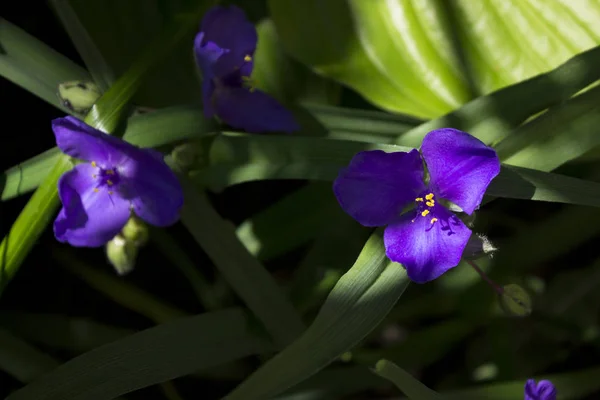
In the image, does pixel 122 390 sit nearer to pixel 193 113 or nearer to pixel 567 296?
pixel 193 113

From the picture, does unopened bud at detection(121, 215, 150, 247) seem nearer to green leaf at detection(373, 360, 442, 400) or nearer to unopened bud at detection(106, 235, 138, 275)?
unopened bud at detection(106, 235, 138, 275)

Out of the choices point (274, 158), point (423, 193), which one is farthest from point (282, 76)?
point (423, 193)

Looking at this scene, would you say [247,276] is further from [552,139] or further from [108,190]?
[552,139]

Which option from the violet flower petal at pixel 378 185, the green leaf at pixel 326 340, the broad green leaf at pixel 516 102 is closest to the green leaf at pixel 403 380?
the green leaf at pixel 326 340

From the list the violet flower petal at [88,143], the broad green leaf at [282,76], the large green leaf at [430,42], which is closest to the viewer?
the violet flower petal at [88,143]

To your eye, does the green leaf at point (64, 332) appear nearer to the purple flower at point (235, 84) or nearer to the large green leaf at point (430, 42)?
the purple flower at point (235, 84)

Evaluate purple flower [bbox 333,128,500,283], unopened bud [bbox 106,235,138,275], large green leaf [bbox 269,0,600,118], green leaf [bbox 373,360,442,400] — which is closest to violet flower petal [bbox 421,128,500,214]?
purple flower [bbox 333,128,500,283]
